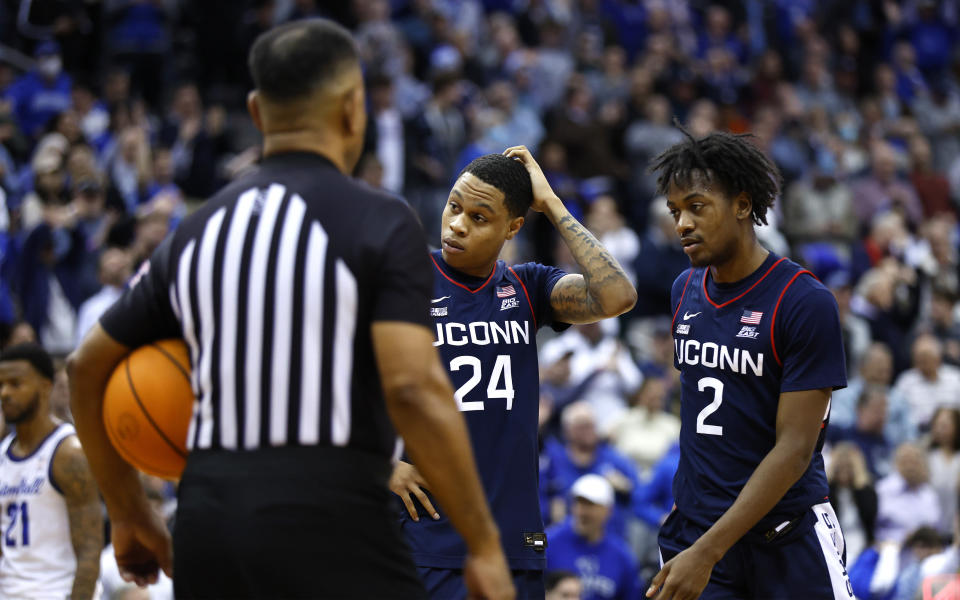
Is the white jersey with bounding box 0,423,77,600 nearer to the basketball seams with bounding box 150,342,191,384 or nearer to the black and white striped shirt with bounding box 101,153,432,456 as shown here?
the basketball seams with bounding box 150,342,191,384

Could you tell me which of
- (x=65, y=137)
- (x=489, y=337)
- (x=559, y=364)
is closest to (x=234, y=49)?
(x=65, y=137)

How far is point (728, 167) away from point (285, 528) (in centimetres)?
289

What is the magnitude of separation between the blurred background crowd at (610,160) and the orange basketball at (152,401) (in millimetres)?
5578

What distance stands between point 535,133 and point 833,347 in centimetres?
1190

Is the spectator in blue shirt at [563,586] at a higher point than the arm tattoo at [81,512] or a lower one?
lower

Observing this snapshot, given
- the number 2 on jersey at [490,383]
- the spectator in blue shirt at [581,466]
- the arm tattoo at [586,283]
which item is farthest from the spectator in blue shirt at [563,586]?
the number 2 on jersey at [490,383]

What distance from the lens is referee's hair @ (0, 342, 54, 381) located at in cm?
717

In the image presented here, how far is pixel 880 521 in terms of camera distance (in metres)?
10.9

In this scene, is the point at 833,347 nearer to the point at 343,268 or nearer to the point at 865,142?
the point at 343,268

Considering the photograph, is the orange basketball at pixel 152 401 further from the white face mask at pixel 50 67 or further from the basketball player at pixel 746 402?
the white face mask at pixel 50 67

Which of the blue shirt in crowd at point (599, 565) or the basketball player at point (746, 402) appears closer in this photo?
the basketball player at point (746, 402)

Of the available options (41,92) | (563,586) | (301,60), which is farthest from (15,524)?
(41,92)

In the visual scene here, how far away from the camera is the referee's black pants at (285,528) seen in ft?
10.4

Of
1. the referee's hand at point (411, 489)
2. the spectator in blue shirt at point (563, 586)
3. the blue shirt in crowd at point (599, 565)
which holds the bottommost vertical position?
the blue shirt in crowd at point (599, 565)
